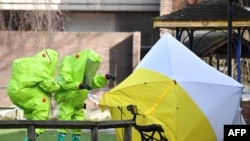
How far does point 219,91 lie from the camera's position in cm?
1055

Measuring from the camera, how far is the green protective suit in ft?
39.7

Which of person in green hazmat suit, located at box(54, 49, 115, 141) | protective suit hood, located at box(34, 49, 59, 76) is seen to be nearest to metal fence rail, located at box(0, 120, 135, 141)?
person in green hazmat suit, located at box(54, 49, 115, 141)

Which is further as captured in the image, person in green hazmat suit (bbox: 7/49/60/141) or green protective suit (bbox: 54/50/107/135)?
green protective suit (bbox: 54/50/107/135)

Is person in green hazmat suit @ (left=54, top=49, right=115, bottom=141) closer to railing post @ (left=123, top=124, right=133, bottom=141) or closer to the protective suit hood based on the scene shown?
the protective suit hood

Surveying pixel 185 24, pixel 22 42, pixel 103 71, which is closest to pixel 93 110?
pixel 103 71

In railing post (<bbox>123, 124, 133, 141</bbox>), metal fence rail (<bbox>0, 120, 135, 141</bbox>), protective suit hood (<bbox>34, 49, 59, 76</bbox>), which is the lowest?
railing post (<bbox>123, 124, 133, 141</bbox>)

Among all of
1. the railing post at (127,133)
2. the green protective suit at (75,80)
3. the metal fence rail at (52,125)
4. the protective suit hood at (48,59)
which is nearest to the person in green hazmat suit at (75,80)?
the green protective suit at (75,80)

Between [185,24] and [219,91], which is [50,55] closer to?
[219,91]

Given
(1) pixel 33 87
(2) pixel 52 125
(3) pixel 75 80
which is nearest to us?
(2) pixel 52 125

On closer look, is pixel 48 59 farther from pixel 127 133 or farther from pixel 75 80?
pixel 127 133

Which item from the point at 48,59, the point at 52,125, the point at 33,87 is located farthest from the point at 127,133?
the point at 48,59

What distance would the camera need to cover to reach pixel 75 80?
12164 mm

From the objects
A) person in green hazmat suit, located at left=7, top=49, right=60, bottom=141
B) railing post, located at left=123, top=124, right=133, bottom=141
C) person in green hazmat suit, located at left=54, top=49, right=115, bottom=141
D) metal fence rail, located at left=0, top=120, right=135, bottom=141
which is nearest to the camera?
metal fence rail, located at left=0, top=120, right=135, bottom=141

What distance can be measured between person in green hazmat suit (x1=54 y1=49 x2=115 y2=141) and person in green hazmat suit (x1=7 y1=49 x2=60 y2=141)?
0.25m
